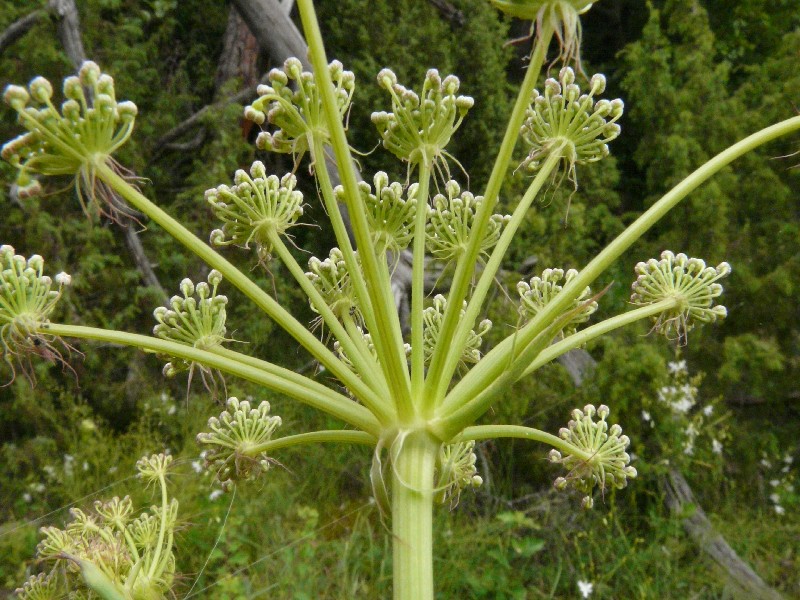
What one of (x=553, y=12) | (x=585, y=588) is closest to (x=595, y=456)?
(x=553, y=12)

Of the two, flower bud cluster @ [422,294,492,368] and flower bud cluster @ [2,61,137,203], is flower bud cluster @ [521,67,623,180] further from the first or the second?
flower bud cluster @ [2,61,137,203]

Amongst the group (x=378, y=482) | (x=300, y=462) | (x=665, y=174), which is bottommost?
(x=378, y=482)

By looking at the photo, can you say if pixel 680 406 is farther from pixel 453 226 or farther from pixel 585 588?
pixel 453 226

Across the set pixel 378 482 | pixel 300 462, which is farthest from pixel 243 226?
pixel 300 462

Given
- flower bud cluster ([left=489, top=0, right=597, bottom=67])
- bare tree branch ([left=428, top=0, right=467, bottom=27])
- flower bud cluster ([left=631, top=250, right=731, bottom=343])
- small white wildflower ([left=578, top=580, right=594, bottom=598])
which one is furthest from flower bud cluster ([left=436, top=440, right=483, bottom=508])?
bare tree branch ([left=428, top=0, right=467, bottom=27])

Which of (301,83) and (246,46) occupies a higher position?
(246,46)

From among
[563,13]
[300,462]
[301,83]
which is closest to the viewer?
[563,13]

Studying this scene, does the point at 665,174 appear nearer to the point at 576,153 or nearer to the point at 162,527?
the point at 576,153

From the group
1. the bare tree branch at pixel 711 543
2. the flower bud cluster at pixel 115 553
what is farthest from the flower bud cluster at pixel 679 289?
the bare tree branch at pixel 711 543
